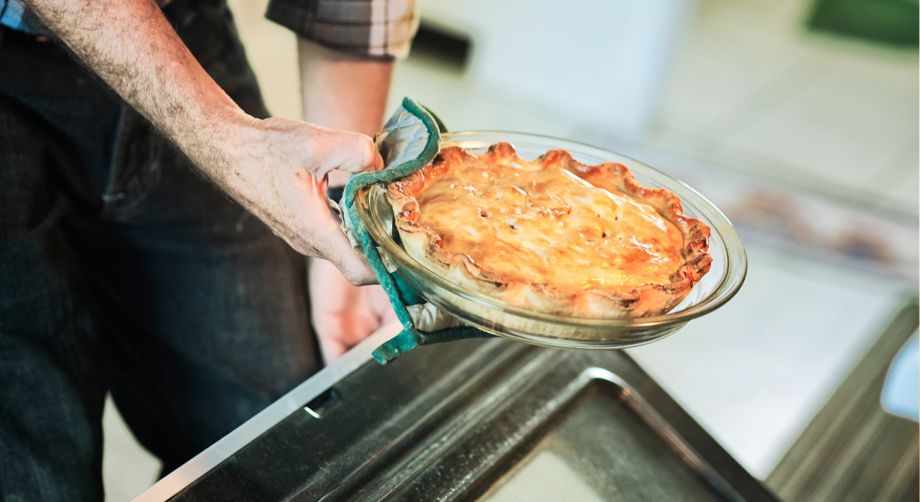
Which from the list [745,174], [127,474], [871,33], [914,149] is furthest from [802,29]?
[127,474]

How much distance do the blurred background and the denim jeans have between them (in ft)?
1.78

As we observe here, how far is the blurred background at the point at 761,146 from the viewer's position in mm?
1633

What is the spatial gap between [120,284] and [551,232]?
0.69 meters

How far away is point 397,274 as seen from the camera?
2.43ft

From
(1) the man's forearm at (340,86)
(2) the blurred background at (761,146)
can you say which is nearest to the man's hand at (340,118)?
(1) the man's forearm at (340,86)

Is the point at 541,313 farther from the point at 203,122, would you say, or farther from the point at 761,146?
the point at 761,146

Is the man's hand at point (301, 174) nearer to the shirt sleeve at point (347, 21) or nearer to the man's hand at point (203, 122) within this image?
the man's hand at point (203, 122)

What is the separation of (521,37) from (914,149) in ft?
5.45

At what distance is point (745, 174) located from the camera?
114 inches

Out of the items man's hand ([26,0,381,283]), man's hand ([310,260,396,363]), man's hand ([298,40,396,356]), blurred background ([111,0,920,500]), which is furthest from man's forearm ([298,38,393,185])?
blurred background ([111,0,920,500])

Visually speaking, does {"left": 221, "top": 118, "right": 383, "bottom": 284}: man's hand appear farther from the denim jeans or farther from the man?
the denim jeans

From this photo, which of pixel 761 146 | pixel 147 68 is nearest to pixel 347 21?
pixel 147 68

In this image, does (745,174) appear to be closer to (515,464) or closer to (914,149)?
(914,149)

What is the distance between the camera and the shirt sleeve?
110cm
